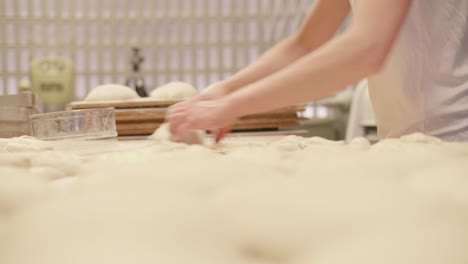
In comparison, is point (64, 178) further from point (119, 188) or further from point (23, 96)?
point (23, 96)

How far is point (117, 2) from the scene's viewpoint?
6.15ft

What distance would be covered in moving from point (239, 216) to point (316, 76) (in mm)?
445

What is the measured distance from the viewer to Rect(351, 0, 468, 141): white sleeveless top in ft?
2.75

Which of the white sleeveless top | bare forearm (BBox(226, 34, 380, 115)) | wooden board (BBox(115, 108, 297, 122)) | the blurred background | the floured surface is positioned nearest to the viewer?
the floured surface

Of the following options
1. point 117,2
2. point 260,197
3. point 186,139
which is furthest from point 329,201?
point 117,2

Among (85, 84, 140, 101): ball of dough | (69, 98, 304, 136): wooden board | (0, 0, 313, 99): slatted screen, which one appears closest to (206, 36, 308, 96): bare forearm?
(69, 98, 304, 136): wooden board

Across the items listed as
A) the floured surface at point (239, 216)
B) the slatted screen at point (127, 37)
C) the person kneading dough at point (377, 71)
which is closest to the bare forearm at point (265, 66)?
the person kneading dough at point (377, 71)

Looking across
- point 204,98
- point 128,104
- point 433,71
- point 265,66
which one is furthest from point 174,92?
point 433,71

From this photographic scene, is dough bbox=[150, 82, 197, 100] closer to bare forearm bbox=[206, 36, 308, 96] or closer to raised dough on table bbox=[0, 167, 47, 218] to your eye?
bare forearm bbox=[206, 36, 308, 96]

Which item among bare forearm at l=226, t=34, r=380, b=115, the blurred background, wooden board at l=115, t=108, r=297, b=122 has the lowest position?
wooden board at l=115, t=108, r=297, b=122

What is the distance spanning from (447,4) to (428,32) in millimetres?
51

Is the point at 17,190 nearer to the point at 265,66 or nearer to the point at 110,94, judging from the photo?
the point at 265,66

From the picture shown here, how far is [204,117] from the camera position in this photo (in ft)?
2.19

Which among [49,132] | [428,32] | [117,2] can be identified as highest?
[117,2]
